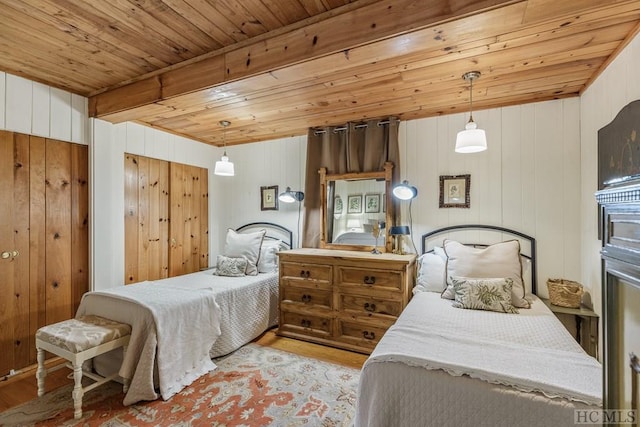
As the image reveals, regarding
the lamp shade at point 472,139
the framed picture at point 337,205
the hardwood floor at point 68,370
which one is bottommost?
the hardwood floor at point 68,370

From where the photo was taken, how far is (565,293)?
93.9 inches

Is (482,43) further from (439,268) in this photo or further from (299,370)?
(299,370)

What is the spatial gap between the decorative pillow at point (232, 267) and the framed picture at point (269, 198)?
88 centimetres

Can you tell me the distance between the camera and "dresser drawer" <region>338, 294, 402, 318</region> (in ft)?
8.80

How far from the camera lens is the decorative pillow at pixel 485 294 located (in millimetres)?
2174

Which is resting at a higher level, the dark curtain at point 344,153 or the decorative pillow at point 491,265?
the dark curtain at point 344,153

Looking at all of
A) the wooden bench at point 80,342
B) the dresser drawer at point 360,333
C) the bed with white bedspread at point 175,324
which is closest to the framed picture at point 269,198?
the bed with white bedspread at point 175,324

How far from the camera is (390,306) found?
8.85ft

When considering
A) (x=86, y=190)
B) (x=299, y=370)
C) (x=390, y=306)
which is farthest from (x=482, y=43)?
(x=86, y=190)

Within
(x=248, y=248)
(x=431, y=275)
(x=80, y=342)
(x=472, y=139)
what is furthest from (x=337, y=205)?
(x=80, y=342)

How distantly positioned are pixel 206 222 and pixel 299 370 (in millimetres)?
2516

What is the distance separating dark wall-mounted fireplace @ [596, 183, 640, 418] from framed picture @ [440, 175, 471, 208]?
7.56 feet

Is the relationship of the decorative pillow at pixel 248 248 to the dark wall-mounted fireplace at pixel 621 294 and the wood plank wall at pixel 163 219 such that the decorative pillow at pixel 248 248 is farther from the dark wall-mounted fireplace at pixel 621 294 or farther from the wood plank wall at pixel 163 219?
the dark wall-mounted fireplace at pixel 621 294

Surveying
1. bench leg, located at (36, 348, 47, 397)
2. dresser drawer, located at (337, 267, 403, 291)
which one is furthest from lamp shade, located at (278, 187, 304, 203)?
bench leg, located at (36, 348, 47, 397)
